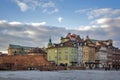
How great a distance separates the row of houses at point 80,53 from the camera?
154538mm

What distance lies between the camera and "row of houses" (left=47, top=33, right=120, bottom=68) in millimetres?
154538

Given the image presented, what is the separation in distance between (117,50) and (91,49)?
29415 mm

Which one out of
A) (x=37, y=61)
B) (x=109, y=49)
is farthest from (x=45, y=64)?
(x=109, y=49)

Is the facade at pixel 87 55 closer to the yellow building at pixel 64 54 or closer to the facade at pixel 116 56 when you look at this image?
the yellow building at pixel 64 54

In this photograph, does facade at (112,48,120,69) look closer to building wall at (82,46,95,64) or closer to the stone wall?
building wall at (82,46,95,64)

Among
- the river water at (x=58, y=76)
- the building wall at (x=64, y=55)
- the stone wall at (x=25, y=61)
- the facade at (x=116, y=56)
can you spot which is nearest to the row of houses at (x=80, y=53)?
the building wall at (x=64, y=55)

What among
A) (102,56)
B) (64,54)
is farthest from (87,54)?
(64,54)

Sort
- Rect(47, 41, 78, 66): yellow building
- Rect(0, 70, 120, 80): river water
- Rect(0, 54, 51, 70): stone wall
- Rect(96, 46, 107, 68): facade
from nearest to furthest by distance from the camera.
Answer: Rect(0, 70, 120, 80): river water → Rect(0, 54, 51, 70): stone wall → Rect(47, 41, 78, 66): yellow building → Rect(96, 46, 107, 68): facade

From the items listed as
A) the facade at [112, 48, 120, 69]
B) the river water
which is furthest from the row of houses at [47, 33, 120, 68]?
the river water

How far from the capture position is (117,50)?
Result: 189000 millimetres

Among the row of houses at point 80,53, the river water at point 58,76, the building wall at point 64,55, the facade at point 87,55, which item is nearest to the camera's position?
the river water at point 58,76

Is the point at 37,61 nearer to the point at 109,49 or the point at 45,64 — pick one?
the point at 45,64

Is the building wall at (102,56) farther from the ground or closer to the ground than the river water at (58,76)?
farther from the ground

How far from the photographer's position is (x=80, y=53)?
162 metres
